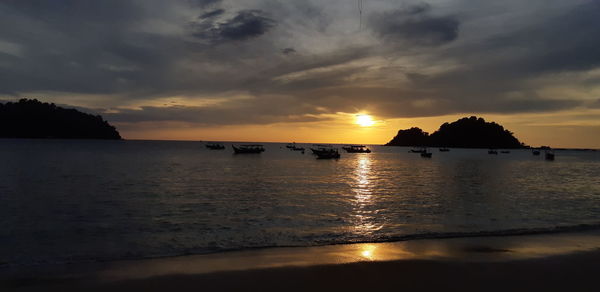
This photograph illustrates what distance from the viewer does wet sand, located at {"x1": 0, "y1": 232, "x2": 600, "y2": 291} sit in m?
8.28

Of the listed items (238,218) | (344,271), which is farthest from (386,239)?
(238,218)

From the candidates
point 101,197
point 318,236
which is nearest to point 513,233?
point 318,236

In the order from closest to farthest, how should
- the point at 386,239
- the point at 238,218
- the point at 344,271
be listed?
the point at 344,271
the point at 386,239
the point at 238,218

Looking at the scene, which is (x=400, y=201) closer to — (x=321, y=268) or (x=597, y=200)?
(x=597, y=200)

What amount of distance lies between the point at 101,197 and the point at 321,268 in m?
21.2

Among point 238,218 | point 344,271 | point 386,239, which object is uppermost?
point 344,271

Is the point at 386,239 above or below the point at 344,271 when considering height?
below

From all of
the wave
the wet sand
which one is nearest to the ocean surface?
the wave

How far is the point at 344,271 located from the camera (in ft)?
30.1

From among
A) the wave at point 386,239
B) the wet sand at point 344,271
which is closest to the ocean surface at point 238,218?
the wave at point 386,239

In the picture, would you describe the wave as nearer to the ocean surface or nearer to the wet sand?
the ocean surface

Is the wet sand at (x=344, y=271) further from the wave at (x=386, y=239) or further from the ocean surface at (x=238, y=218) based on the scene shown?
the ocean surface at (x=238, y=218)

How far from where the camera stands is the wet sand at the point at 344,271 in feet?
27.2

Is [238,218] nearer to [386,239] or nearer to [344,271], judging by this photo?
[386,239]
